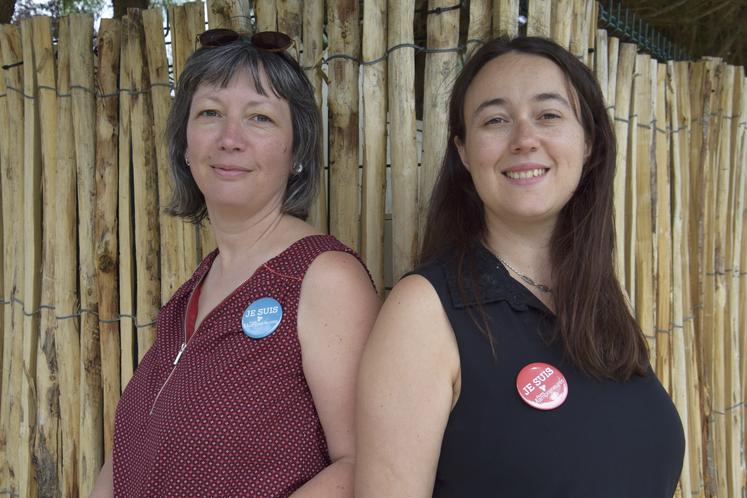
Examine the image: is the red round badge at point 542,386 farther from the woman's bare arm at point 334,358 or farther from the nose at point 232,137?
the nose at point 232,137

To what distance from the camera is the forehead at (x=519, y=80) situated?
1.59 meters

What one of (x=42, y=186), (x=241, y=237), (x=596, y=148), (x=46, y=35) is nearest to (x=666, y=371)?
(x=596, y=148)

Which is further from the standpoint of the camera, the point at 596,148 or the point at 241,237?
the point at 241,237

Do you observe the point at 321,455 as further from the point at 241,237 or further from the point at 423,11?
the point at 423,11

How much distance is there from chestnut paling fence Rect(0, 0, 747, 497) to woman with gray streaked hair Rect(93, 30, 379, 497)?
409 mm

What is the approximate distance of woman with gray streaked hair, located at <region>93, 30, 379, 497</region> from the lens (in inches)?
61.4

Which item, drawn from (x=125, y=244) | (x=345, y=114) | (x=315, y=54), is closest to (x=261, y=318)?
(x=345, y=114)

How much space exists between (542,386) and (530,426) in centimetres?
9

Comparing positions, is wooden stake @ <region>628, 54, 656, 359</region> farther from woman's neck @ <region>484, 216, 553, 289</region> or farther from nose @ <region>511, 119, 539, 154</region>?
nose @ <region>511, 119, 539, 154</region>

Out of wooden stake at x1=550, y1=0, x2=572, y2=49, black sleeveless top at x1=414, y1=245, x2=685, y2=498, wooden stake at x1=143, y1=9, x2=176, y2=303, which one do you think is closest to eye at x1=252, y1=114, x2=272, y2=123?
black sleeveless top at x1=414, y1=245, x2=685, y2=498

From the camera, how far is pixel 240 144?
182 centimetres

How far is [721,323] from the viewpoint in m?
3.36

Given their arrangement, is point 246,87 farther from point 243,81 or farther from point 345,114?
point 345,114

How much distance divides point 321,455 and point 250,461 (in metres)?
0.17
